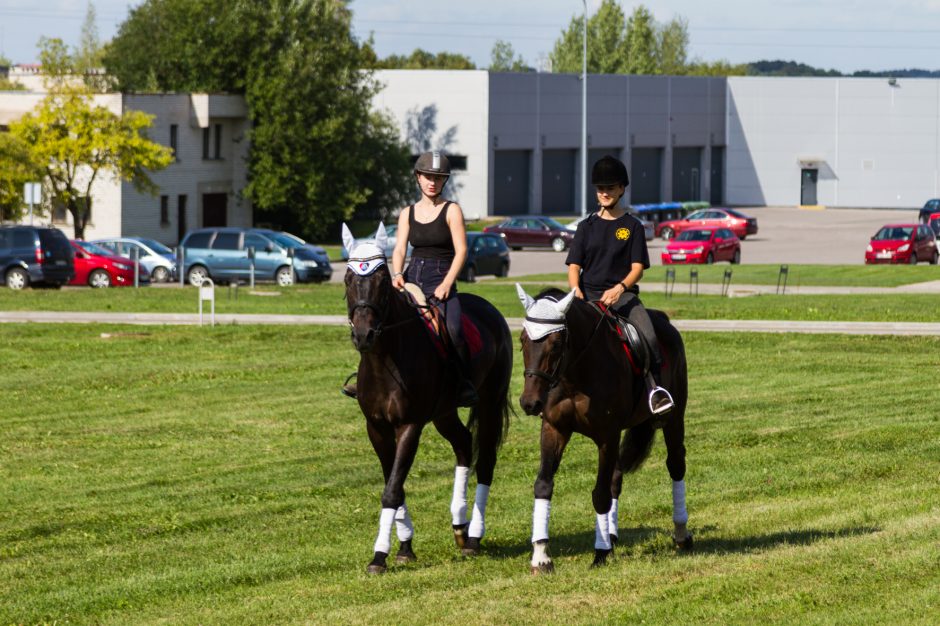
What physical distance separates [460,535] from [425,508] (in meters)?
2.22

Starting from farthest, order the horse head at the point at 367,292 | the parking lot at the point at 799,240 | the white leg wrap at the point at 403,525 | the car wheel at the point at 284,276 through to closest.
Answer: the parking lot at the point at 799,240
the car wheel at the point at 284,276
the white leg wrap at the point at 403,525
the horse head at the point at 367,292

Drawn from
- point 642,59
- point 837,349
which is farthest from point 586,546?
point 642,59

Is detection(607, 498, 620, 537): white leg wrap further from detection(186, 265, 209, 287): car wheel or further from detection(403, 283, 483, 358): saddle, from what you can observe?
detection(186, 265, 209, 287): car wheel

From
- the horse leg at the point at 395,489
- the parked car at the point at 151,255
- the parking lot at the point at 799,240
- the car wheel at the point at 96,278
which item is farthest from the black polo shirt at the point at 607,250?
the parking lot at the point at 799,240

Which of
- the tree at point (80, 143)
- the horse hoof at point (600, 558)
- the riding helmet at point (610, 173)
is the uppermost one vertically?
the tree at point (80, 143)

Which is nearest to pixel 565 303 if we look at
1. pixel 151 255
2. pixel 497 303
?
pixel 497 303

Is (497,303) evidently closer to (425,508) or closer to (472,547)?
(425,508)

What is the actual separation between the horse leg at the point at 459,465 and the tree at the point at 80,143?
51.9 meters

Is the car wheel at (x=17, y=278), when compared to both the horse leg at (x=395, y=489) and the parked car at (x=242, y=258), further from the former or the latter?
the horse leg at (x=395, y=489)

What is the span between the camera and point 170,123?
233 feet

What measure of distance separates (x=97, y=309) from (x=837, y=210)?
281 feet

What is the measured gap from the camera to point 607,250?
1084cm

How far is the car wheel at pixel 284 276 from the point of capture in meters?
46.4

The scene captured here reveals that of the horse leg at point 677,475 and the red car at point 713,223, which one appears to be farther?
the red car at point 713,223
